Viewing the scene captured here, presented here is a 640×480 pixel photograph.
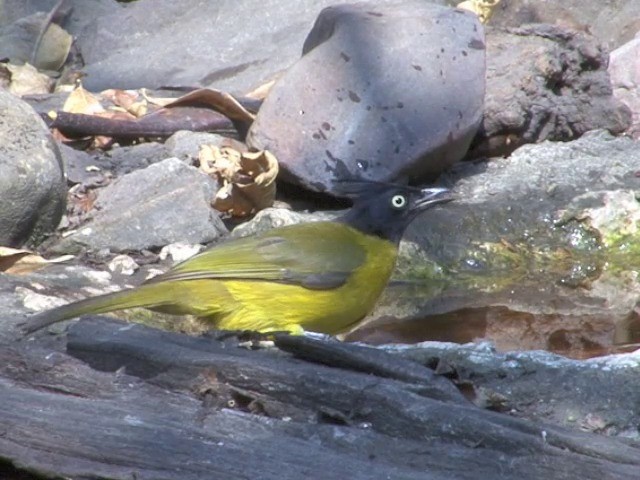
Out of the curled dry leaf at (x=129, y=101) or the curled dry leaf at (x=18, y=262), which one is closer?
the curled dry leaf at (x=18, y=262)

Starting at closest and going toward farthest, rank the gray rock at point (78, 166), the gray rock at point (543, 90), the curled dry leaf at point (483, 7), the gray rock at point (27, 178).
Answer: the gray rock at point (27, 178)
the gray rock at point (78, 166)
the gray rock at point (543, 90)
the curled dry leaf at point (483, 7)

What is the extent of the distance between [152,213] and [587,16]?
12.4ft

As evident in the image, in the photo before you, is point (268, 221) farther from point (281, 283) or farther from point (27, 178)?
point (281, 283)

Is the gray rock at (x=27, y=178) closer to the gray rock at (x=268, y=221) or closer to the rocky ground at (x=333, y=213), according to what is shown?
the rocky ground at (x=333, y=213)

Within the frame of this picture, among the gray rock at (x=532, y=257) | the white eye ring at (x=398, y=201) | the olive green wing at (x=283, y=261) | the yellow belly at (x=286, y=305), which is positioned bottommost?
the gray rock at (x=532, y=257)

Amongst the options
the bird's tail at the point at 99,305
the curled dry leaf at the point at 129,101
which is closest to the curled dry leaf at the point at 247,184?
the curled dry leaf at the point at 129,101

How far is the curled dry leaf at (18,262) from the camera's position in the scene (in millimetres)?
6123

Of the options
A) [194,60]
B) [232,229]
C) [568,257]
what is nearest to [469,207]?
[568,257]


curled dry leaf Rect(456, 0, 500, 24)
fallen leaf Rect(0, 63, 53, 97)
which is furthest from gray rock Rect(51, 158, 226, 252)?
curled dry leaf Rect(456, 0, 500, 24)

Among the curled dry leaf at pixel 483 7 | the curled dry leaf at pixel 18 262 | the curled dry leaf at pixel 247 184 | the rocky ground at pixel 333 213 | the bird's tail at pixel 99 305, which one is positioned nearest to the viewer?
the rocky ground at pixel 333 213

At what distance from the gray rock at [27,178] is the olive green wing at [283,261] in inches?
61.4

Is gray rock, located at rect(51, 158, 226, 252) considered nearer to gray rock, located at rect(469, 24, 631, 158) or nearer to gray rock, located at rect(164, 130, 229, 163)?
gray rock, located at rect(164, 130, 229, 163)

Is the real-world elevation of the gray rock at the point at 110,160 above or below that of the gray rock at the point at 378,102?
below

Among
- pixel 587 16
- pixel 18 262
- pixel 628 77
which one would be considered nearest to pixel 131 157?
pixel 18 262
